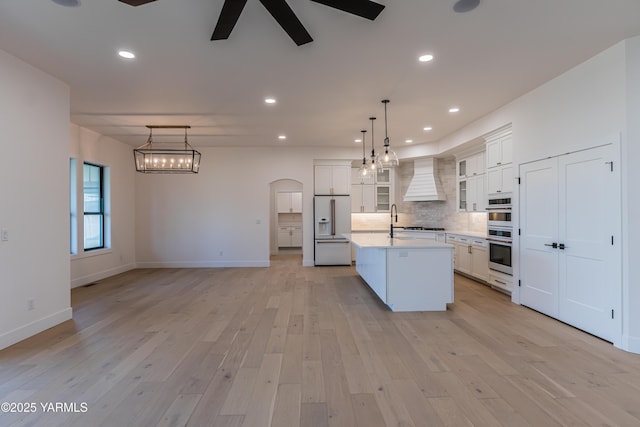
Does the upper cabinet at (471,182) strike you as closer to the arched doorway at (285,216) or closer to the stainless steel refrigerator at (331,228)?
the stainless steel refrigerator at (331,228)

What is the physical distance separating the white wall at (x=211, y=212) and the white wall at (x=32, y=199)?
359 cm

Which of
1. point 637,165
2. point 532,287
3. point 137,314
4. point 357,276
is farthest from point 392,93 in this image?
point 137,314

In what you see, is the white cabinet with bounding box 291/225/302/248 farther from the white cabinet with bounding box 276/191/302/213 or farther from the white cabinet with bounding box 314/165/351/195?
the white cabinet with bounding box 314/165/351/195

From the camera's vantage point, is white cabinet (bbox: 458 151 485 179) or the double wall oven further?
white cabinet (bbox: 458 151 485 179)

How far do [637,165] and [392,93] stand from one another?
263 cm

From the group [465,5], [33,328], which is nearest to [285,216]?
[33,328]

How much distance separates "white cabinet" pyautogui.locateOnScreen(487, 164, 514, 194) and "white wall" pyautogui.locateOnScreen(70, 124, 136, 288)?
23.6ft

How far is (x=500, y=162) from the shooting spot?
495 cm

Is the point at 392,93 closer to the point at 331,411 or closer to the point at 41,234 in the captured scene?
the point at 331,411

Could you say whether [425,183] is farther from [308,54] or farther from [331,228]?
[308,54]

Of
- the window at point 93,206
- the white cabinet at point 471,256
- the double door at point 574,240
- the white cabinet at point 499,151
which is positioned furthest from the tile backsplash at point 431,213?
the window at point 93,206

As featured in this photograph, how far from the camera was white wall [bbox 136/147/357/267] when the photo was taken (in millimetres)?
7418

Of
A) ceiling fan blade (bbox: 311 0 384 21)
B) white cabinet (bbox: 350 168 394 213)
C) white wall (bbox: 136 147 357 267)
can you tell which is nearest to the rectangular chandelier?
white wall (bbox: 136 147 357 267)

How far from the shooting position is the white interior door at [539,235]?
3.77 metres
